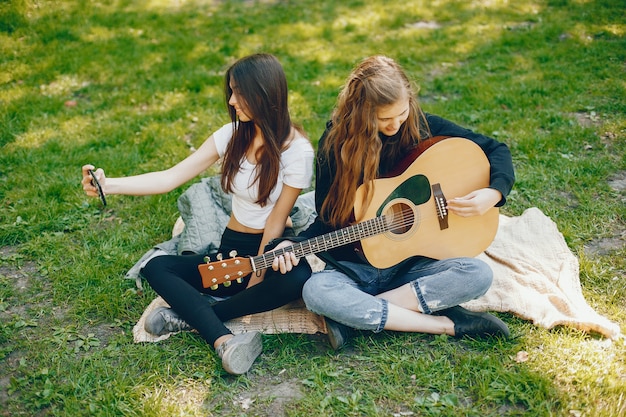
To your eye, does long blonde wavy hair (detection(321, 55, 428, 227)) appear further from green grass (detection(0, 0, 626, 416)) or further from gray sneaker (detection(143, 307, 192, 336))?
gray sneaker (detection(143, 307, 192, 336))

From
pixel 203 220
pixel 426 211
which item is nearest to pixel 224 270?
pixel 203 220

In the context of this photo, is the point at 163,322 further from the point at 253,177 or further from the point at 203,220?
the point at 253,177

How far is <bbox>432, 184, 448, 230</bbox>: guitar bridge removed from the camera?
3.08 m

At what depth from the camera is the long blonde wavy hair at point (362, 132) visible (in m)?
2.88

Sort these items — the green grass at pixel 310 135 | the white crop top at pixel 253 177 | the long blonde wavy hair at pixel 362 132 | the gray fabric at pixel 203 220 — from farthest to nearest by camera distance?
the gray fabric at pixel 203 220 < the white crop top at pixel 253 177 < the long blonde wavy hair at pixel 362 132 < the green grass at pixel 310 135

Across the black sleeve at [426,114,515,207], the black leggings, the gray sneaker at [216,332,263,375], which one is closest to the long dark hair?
the black leggings

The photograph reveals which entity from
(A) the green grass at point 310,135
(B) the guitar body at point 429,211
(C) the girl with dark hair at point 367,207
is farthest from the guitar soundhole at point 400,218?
(A) the green grass at point 310,135

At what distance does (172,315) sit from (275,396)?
0.81m

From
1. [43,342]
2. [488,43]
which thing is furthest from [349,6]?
[43,342]

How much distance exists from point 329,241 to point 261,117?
2.53 ft

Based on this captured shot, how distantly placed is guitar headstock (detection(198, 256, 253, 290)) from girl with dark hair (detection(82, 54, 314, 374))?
167mm

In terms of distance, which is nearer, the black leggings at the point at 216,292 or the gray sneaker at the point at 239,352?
the gray sneaker at the point at 239,352

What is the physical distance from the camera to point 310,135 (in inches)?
207

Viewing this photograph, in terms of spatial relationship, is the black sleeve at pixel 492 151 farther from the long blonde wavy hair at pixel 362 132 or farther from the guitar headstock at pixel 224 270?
the guitar headstock at pixel 224 270
